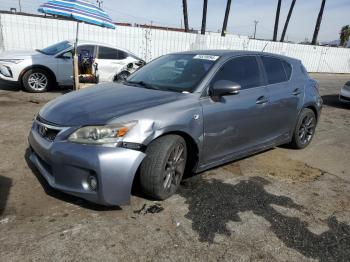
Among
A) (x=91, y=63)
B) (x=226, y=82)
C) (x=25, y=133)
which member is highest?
(x=226, y=82)

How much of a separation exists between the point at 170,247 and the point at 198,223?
1.54ft

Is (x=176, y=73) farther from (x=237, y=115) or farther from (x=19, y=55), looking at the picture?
(x=19, y=55)

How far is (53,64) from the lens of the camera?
31.8ft

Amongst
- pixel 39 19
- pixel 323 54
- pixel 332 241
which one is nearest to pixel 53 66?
pixel 39 19

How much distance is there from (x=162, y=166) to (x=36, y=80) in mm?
7351

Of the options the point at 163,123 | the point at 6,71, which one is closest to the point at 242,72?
the point at 163,123

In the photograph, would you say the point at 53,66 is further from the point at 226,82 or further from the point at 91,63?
the point at 226,82

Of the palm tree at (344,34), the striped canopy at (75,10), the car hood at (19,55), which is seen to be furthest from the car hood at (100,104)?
the palm tree at (344,34)

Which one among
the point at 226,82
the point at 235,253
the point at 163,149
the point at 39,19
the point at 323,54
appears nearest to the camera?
the point at 235,253

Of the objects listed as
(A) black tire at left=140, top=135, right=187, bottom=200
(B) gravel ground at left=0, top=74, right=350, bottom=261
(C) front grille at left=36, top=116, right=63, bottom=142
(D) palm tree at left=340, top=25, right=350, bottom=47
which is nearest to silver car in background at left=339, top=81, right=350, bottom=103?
(B) gravel ground at left=0, top=74, right=350, bottom=261

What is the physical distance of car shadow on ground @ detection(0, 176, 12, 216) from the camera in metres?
3.40

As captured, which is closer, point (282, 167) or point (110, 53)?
point (282, 167)

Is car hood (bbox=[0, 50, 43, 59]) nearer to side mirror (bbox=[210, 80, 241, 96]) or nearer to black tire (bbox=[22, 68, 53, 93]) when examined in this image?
black tire (bbox=[22, 68, 53, 93])

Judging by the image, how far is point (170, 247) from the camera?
291cm
